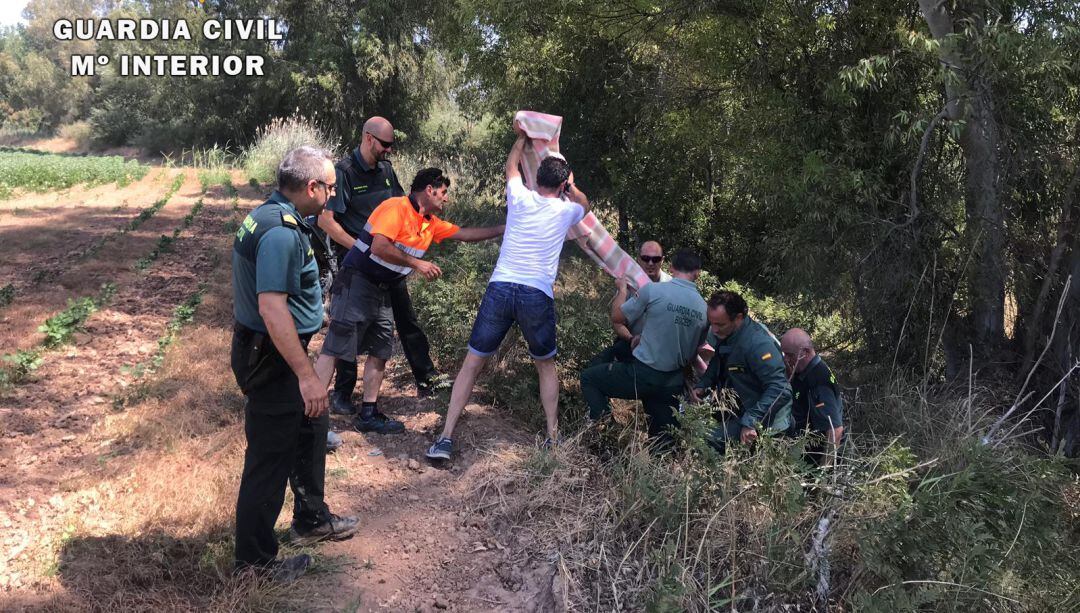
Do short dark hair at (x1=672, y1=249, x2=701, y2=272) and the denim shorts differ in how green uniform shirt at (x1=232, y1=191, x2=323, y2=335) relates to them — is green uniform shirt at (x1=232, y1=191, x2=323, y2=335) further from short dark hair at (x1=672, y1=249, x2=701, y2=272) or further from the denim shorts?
short dark hair at (x1=672, y1=249, x2=701, y2=272)

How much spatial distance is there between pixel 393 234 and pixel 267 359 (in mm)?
1604

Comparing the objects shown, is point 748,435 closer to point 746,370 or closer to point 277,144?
point 746,370

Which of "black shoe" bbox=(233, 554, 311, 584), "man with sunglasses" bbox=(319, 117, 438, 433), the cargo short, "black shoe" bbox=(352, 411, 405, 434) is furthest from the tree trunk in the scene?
"black shoe" bbox=(233, 554, 311, 584)

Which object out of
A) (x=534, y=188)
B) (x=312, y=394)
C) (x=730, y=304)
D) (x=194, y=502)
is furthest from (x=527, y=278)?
(x=194, y=502)

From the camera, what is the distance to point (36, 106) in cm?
5984

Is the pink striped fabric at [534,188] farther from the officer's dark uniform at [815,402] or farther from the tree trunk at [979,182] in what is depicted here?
the tree trunk at [979,182]

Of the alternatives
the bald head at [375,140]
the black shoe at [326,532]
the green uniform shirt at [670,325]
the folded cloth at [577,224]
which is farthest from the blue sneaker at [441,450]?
the bald head at [375,140]

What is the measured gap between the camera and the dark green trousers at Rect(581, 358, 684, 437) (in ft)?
14.9

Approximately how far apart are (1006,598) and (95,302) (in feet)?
25.3

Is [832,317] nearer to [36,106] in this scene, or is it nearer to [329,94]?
[329,94]

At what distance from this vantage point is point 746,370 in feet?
14.6

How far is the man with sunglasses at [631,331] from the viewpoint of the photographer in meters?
4.88

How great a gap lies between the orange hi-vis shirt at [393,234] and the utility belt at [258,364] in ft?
5.03

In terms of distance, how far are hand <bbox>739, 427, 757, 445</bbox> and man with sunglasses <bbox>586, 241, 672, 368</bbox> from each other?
899 mm
